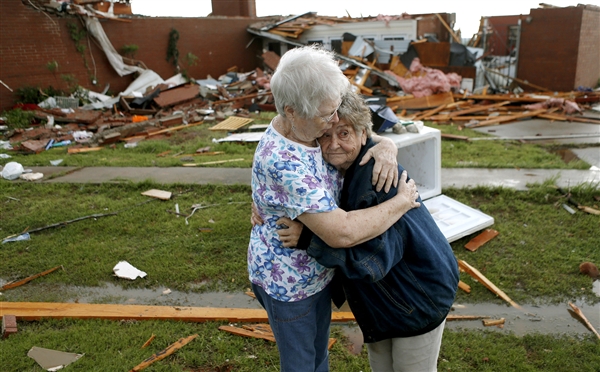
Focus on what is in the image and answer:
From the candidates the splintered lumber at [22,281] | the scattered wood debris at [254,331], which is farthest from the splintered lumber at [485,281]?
the splintered lumber at [22,281]

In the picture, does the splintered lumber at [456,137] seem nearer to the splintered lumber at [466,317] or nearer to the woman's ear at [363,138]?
the splintered lumber at [466,317]

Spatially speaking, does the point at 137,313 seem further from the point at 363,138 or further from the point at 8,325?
the point at 363,138

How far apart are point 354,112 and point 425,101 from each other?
1349 centimetres

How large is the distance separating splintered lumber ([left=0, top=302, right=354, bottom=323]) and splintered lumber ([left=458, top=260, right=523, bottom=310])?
1302 millimetres

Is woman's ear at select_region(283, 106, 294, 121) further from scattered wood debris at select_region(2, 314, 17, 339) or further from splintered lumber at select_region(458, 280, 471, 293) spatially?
scattered wood debris at select_region(2, 314, 17, 339)

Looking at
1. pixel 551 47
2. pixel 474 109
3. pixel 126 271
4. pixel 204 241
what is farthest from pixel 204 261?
pixel 551 47

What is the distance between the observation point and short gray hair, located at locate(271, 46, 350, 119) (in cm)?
175

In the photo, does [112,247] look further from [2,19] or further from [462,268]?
[2,19]

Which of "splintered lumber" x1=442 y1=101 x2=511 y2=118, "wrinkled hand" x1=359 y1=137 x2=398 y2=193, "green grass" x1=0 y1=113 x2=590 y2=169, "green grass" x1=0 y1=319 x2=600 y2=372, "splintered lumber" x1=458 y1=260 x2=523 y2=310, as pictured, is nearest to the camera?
"wrinkled hand" x1=359 y1=137 x2=398 y2=193

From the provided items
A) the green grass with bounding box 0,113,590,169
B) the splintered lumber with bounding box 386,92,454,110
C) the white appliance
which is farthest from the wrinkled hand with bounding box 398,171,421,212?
the splintered lumber with bounding box 386,92,454,110

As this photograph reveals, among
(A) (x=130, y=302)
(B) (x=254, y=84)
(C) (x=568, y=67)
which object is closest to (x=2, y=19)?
(B) (x=254, y=84)

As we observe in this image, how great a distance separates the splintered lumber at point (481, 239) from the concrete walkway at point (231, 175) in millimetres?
1325

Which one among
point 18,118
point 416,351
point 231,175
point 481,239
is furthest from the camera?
point 18,118

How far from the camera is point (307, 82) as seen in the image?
1749mm
